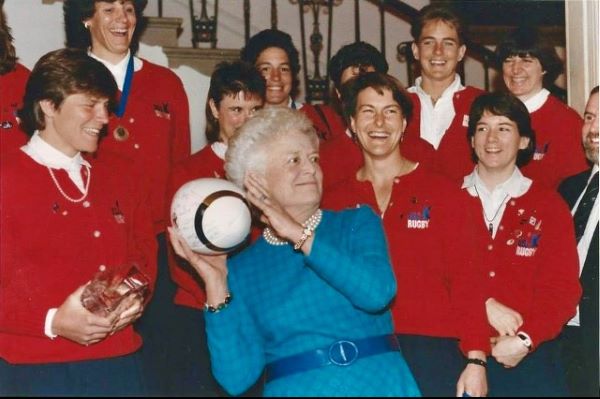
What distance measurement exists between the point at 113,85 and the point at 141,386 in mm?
985

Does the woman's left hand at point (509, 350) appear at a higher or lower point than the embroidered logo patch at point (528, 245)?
lower

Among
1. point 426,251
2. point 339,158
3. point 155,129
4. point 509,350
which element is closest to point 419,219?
point 426,251

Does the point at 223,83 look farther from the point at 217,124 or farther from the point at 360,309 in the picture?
the point at 360,309

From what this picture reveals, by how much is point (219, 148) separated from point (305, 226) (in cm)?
117

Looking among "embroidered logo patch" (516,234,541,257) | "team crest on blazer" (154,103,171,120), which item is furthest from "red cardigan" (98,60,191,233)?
"embroidered logo patch" (516,234,541,257)

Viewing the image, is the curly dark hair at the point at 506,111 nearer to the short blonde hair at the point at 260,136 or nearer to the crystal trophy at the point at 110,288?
the short blonde hair at the point at 260,136

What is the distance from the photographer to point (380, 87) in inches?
137

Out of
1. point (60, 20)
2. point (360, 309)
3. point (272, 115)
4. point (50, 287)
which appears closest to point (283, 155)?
point (272, 115)

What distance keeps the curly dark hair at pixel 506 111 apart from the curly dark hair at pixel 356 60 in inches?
24.0

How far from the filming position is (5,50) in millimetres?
3518

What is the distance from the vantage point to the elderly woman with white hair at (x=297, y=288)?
8.29 feet

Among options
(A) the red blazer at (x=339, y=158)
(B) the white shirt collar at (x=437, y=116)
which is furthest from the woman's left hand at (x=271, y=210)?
(B) the white shirt collar at (x=437, y=116)

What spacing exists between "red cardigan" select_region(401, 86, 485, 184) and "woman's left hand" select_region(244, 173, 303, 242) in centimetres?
122

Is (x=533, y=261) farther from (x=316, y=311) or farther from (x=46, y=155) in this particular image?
(x=46, y=155)
